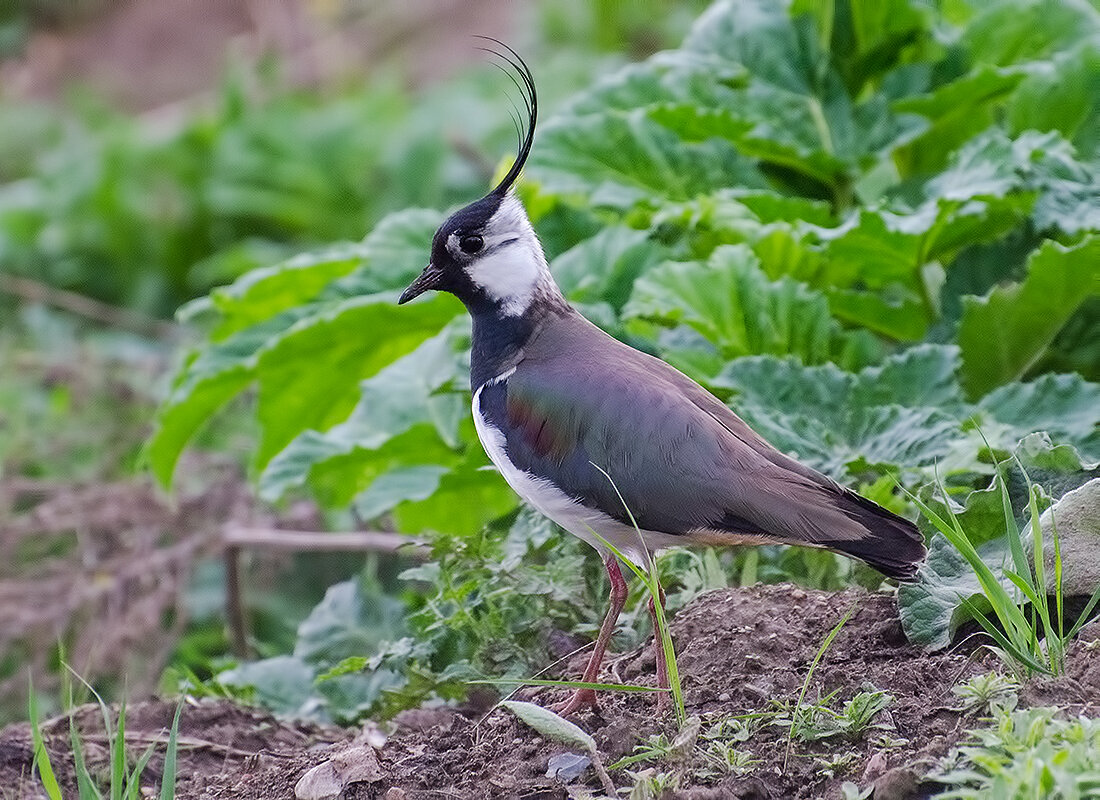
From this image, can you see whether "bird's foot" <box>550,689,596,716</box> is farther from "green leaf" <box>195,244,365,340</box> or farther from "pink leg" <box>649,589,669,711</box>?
"green leaf" <box>195,244,365,340</box>

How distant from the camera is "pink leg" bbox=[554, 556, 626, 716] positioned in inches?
124

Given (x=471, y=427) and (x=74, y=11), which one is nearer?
(x=471, y=427)

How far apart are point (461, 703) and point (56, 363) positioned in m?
3.84

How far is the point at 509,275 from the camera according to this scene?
364cm

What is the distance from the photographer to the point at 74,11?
42.1ft

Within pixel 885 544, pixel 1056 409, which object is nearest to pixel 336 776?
pixel 885 544

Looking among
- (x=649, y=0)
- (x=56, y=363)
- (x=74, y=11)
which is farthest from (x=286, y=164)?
(x=74, y=11)

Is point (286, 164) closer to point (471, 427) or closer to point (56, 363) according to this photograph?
point (56, 363)

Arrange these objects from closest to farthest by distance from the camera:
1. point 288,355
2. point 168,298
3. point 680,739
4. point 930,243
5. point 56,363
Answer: point 680,739 → point 930,243 → point 288,355 → point 56,363 → point 168,298

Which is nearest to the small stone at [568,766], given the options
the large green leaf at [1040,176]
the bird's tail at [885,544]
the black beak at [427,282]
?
the bird's tail at [885,544]

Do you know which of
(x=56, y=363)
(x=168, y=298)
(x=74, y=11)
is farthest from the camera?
(x=74, y=11)

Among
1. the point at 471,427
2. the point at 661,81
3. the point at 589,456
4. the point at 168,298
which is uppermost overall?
the point at 661,81

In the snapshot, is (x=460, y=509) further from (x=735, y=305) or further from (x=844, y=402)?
(x=844, y=402)

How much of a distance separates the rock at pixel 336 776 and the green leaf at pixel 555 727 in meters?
0.31
